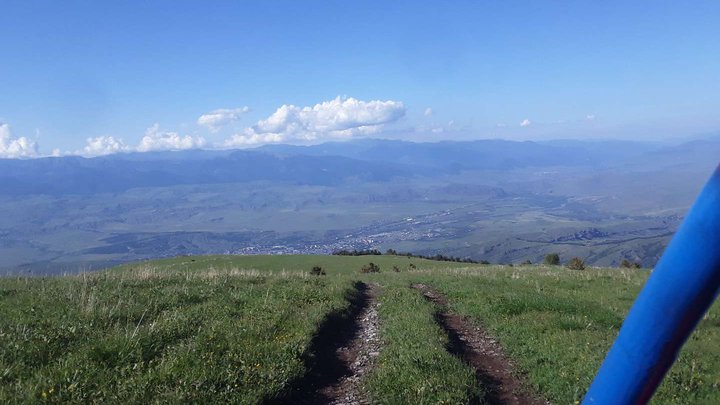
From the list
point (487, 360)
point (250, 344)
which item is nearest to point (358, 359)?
point (250, 344)

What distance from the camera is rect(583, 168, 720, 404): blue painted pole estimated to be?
4.33 feet

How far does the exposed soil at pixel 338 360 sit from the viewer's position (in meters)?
8.23

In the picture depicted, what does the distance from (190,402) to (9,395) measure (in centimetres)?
217

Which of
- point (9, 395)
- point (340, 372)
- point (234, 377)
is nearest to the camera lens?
point (9, 395)

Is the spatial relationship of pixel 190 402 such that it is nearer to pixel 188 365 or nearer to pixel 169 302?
pixel 188 365

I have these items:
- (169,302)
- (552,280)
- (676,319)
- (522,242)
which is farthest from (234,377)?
(522,242)

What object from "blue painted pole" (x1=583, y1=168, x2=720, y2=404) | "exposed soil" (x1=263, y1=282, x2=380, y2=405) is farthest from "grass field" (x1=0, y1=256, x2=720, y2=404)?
"blue painted pole" (x1=583, y1=168, x2=720, y2=404)

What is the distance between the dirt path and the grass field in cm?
27

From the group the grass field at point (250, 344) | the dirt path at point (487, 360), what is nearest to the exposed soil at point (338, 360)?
the grass field at point (250, 344)

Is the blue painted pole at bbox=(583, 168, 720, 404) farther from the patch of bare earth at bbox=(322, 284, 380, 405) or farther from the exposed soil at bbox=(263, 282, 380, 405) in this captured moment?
the patch of bare earth at bbox=(322, 284, 380, 405)

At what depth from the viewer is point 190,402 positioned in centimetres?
684

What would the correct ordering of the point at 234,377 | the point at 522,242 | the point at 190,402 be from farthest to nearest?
the point at 522,242, the point at 234,377, the point at 190,402

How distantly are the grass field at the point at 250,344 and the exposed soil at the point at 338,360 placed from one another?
0.53 ft

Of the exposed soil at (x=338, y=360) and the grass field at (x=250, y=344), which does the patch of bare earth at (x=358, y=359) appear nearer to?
the exposed soil at (x=338, y=360)
